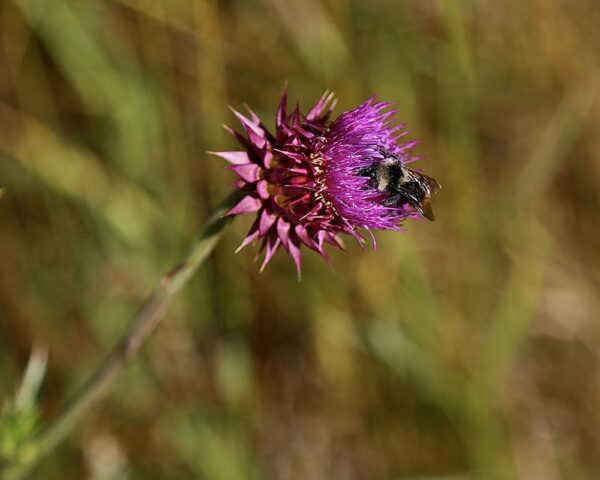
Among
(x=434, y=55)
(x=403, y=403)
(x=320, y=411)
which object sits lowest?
(x=320, y=411)

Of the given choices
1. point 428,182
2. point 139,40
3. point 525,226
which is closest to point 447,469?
point 525,226

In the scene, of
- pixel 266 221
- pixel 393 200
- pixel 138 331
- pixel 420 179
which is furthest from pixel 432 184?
pixel 138 331

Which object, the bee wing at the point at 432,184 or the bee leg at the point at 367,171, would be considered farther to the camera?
the bee wing at the point at 432,184

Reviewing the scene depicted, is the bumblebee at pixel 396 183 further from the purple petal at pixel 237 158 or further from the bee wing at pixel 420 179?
the purple petal at pixel 237 158

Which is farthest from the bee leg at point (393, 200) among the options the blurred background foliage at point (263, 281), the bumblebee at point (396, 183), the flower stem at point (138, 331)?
the blurred background foliage at point (263, 281)

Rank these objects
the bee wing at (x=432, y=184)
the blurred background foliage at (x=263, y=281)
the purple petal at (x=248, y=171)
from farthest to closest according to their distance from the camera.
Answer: the blurred background foliage at (x=263, y=281) < the bee wing at (x=432, y=184) < the purple petal at (x=248, y=171)

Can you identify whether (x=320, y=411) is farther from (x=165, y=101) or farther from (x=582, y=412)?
(x=165, y=101)
